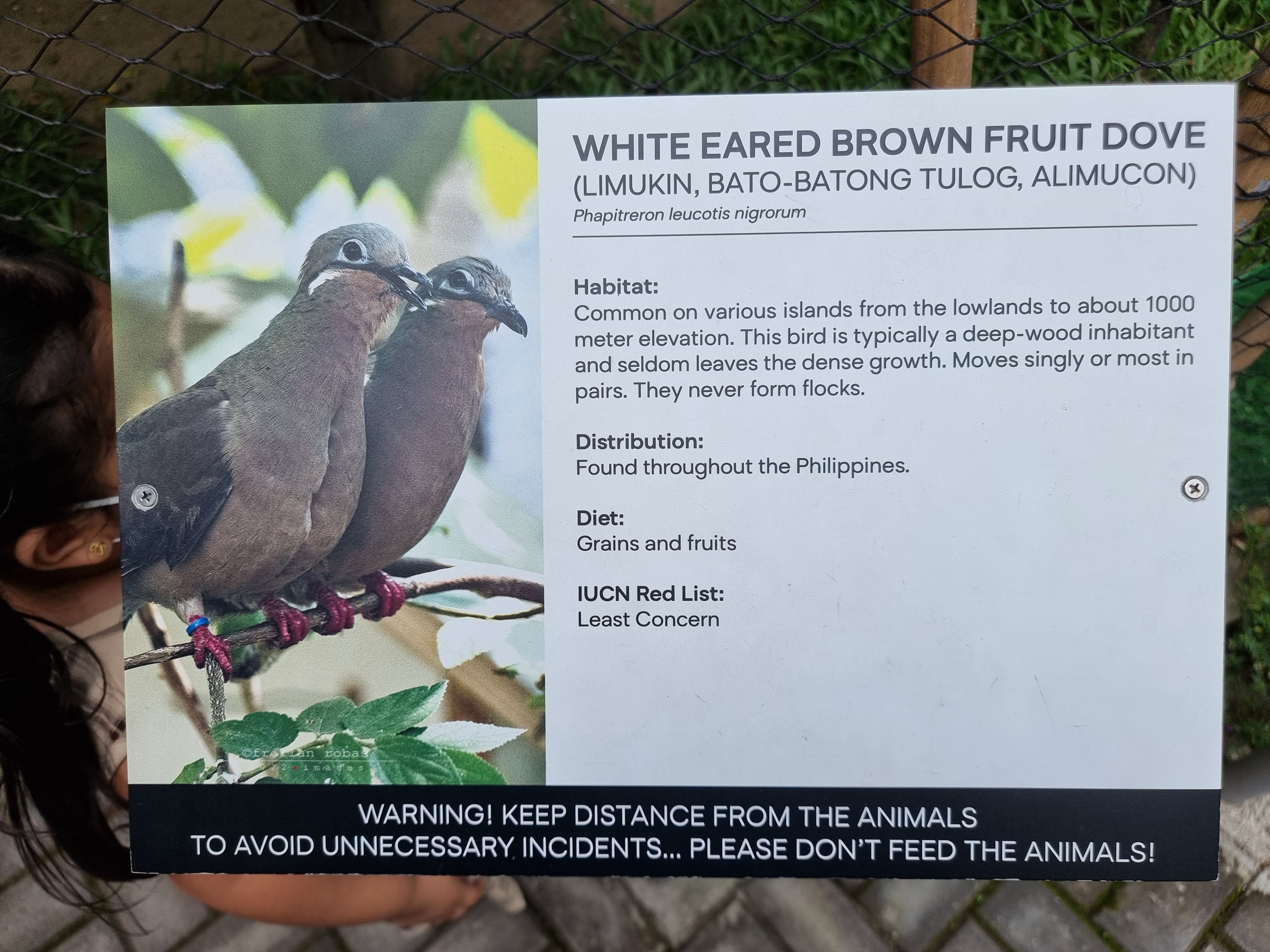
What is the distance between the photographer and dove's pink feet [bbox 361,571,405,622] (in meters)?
1.04

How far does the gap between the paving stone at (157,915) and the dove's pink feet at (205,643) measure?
0.88m

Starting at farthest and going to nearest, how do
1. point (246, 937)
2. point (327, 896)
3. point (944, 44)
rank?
point (246, 937) < point (327, 896) < point (944, 44)

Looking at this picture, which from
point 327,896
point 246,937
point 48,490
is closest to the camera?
point 48,490

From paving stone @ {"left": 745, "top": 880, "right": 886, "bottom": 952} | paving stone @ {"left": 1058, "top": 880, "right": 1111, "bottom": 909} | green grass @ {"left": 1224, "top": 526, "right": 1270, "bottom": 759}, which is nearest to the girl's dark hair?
paving stone @ {"left": 745, "top": 880, "right": 886, "bottom": 952}

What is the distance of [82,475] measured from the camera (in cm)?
125

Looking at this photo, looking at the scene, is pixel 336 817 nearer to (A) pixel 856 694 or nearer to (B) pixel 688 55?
(A) pixel 856 694

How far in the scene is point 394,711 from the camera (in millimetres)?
1046

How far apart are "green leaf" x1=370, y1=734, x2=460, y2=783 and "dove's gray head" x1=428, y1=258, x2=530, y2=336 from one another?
1.59ft

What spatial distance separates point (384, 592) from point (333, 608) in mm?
60

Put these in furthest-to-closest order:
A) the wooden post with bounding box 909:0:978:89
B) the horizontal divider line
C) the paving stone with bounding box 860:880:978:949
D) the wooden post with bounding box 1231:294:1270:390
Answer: the paving stone with bounding box 860:880:978:949 < the wooden post with bounding box 1231:294:1270:390 < the wooden post with bounding box 909:0:978:89 < the horizontal divider line

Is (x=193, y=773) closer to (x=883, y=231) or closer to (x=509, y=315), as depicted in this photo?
(x=509, y=315)

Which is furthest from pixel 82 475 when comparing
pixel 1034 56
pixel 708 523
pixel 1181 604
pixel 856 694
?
pixel 1034 56

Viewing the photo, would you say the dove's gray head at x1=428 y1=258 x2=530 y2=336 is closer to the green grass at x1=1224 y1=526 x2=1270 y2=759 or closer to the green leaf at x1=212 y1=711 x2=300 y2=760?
the green leaf at x1=212 y1=711 x2=300 y2=760

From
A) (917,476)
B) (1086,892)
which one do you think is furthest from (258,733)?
(1086,892)
